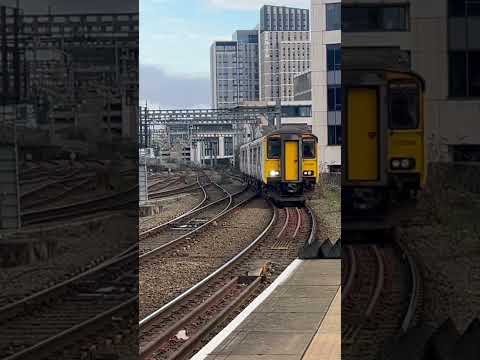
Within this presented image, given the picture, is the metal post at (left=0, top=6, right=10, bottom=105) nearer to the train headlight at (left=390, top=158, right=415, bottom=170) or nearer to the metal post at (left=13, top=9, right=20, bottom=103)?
the metal post at (left=13, top=9, right=20, bottom=103)

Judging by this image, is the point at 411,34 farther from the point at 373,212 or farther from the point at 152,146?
the point at 152,146

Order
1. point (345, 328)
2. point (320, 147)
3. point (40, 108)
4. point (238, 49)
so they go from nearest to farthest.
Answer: point (345, 328)
point (320, 147)
point (238, 49)
point (40, 108)

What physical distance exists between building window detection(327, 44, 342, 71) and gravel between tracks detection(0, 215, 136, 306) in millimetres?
1538

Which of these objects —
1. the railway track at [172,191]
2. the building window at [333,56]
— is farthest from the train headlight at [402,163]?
the railway track at [172,191]

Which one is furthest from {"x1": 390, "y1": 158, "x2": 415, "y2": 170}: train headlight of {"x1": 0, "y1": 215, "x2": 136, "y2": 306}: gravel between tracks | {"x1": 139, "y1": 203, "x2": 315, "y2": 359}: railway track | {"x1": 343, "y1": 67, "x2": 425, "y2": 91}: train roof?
{"x1": 0, "y1": 215, "x2": 136, "y2": 306}: gravel between tracks

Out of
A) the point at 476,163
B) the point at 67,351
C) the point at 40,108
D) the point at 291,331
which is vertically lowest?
the point at 67,351

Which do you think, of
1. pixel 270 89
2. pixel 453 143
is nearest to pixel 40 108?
pixel 270 89

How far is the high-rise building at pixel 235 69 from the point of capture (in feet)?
9.30

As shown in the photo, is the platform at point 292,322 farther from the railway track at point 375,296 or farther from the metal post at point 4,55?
the metal post at point 4,55

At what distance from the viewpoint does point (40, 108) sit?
3.02 m

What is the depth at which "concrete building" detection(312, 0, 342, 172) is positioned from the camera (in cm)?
Result: 256

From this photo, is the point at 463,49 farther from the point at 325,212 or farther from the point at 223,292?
the point at 223,292

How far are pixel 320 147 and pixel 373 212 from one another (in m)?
0.41

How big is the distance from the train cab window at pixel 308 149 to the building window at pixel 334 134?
6.6 inches
